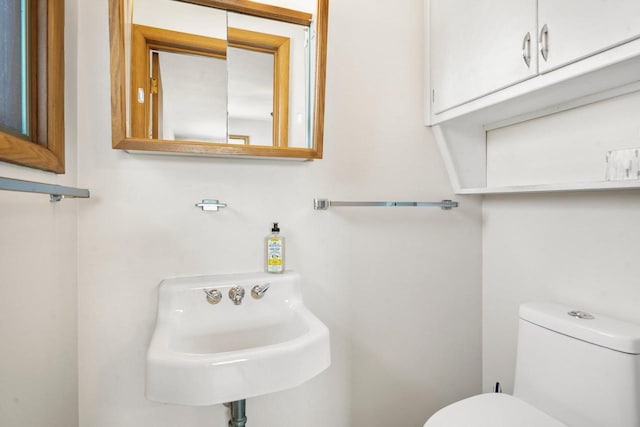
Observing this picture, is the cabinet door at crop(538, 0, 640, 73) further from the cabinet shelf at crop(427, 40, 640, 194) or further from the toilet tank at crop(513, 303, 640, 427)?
the toilet tank at crop(513, 303, 640, 427)

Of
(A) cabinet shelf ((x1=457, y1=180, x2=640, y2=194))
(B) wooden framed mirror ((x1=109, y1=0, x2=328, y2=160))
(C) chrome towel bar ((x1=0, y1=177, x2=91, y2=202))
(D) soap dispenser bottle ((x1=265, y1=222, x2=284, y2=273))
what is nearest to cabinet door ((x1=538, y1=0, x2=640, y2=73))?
(A) cabinet shelf ((x1=457, y1=180, x2=640, y2=194))

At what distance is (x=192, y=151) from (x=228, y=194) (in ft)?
0.65

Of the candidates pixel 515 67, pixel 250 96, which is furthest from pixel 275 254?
pixel 515 67

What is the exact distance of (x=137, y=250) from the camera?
3.65 ft

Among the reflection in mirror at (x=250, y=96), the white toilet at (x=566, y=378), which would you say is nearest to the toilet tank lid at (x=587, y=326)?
the white toilet at (x=566, y=378)

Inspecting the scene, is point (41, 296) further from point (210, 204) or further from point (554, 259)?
point (554, 259)

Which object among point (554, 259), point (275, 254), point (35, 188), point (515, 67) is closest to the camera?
point (35, 188)

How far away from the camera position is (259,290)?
1160 mm

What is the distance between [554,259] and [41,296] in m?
1.70

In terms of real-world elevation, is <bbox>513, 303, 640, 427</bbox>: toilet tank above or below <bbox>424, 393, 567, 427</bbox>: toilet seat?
above

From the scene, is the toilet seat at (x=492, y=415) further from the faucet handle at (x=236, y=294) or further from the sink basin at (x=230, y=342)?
the faucet handle at (x=236, y=294)

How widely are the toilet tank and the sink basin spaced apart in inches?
31.9

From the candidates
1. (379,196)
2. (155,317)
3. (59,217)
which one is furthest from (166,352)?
(379,196)

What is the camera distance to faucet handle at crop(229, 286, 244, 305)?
113cm
